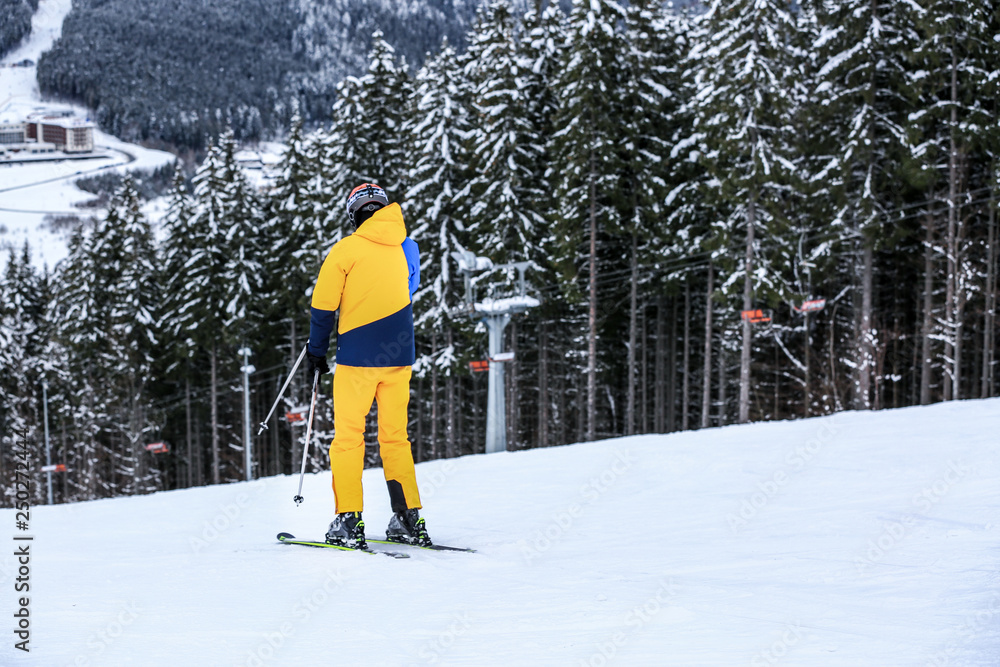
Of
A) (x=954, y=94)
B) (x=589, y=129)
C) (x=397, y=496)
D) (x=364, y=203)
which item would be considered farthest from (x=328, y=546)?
(x=954, y=94)

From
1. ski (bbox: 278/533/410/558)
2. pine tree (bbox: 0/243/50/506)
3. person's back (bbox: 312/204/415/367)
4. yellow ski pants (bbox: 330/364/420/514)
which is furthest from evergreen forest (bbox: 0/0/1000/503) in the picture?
person's back (bbox: 312/204/415/367)

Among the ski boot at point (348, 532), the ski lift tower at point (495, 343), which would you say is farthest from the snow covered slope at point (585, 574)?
the ski lift tower at point (495, 343)

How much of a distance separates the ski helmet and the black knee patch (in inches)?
68.2

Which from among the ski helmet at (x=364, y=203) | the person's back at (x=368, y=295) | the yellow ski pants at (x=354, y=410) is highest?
the ski helmet at (x=364, y=203)

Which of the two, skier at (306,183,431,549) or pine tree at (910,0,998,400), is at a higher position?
pine tree at (910,0,998,400)

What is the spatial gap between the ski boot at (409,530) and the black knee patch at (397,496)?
41mm

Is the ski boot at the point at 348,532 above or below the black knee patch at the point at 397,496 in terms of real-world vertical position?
below

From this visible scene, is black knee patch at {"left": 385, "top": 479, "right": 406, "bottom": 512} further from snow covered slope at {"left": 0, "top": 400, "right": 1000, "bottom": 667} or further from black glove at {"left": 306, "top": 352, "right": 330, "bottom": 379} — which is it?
black glove at {"left": 306, "top": 352, "right": 330, "bottom": 379}

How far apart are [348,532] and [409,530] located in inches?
18.3

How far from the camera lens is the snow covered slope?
9.75 ft

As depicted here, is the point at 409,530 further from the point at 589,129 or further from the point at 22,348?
the point at 22,348

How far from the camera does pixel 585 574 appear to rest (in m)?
4.34

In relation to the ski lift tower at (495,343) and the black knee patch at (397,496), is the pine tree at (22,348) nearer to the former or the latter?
the ski lift tower at (495,343)

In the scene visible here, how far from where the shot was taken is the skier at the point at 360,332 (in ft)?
16.5
